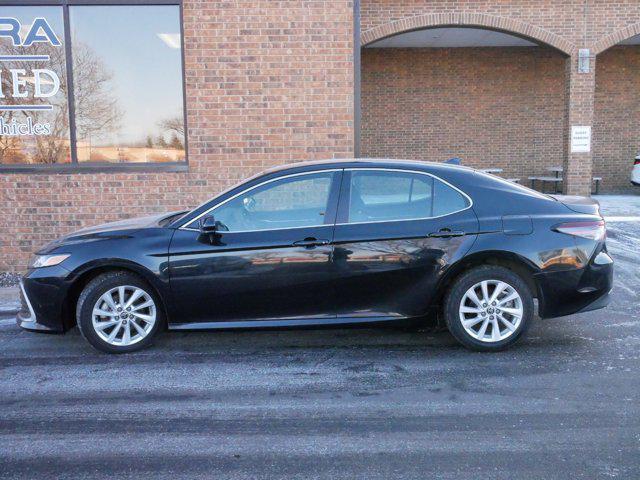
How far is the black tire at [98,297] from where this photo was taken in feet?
18.1

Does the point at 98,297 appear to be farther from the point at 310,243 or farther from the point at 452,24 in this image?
the point at 452,24

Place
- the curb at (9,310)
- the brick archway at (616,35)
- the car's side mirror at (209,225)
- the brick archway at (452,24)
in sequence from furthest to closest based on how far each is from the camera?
the brick archway at (616,35) → the brick archway at (452,24) → the curb at (9,310) → the car's side mirror at (209,225)

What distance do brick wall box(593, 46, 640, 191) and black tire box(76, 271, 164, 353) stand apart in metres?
17.6

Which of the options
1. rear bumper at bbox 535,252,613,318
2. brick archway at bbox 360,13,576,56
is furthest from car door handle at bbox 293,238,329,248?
brick archway at bbox 360,13,576,56

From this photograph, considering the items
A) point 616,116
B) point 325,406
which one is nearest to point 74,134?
point 325,406

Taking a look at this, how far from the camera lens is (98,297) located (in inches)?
218

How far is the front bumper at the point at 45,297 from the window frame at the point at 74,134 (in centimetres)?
393

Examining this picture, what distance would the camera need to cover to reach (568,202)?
5.82 meters

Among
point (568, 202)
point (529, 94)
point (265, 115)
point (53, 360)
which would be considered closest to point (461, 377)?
point (568, 202)

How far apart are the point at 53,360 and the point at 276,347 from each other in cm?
193

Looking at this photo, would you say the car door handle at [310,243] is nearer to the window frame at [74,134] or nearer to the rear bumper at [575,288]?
the rear bumper at [575,288]

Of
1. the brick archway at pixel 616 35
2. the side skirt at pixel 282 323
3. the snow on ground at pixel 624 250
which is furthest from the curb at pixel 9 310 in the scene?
the brick archway at pixel 616 35

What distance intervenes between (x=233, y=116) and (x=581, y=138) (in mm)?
9617

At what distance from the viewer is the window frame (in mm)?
9227
